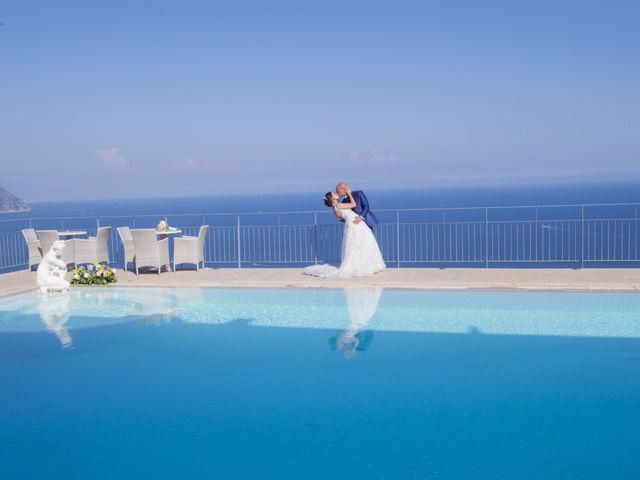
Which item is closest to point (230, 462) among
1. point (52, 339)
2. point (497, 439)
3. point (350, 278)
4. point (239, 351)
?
point (497, 439)

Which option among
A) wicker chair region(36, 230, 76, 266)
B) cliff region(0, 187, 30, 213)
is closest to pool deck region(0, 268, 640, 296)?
wicker chair region(36, 230, 76, 266)

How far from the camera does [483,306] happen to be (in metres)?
7.76

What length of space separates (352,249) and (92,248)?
488 cm

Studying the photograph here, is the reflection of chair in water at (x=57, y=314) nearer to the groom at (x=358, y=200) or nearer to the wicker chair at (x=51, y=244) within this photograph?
the wicker chair at (x=51, y=244)

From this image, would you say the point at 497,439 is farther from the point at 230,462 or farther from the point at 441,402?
the point at 230,462

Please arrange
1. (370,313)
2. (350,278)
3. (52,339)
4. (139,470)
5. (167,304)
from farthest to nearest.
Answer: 1. (350,278)
2. (167,304)
3. (370,313)
4. (52,339)
5. (139,470)

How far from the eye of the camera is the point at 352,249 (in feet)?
33.0

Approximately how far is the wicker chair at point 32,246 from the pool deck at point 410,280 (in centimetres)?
59

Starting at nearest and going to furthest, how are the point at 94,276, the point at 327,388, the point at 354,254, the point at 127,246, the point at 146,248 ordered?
1. the point at 327,388
2. the point at 94,276
3. the point at 354,254
4. the point at 146,248
5. the point at 127,246

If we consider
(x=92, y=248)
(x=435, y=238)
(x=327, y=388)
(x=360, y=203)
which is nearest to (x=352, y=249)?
(x=360, y=203)

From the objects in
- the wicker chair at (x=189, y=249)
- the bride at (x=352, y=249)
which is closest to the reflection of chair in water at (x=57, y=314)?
the wicker chair at (x=189, y=249)

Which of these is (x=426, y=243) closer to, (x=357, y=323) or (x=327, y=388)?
(x=357, y=323)

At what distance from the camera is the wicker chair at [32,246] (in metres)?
11.3

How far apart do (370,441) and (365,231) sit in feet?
20.8
